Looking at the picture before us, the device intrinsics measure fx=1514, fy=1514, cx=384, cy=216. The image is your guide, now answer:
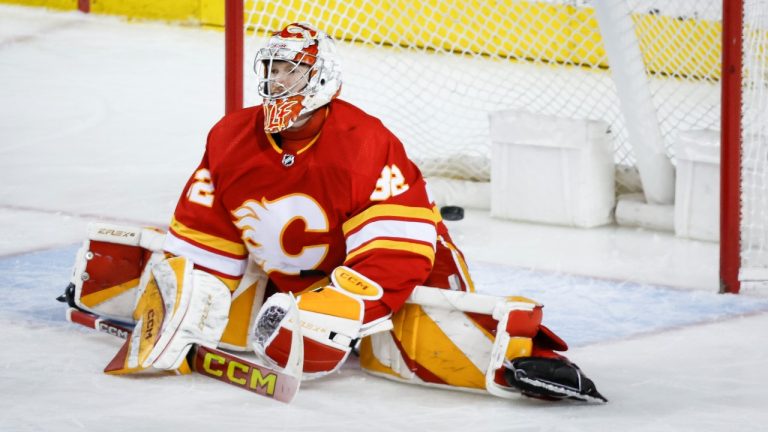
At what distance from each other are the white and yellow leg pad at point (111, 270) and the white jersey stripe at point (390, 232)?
26.1 inches

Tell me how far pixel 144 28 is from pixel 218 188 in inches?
266

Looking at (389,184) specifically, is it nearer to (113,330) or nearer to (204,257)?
(204,257)

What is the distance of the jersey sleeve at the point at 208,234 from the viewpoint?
3461mm

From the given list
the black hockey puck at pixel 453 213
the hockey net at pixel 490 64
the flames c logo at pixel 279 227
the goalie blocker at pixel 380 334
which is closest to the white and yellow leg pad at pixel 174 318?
the goalie blocker at pixel 380 334

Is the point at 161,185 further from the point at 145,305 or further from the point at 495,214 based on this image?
the point at 145,305

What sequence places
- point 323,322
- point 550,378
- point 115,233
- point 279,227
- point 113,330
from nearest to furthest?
point 550,378, point 323,322, point 279,227, point 113,330, point 115,233

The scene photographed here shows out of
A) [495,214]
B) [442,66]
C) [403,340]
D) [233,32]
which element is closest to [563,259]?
[495,214]

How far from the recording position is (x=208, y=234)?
3.47 meters

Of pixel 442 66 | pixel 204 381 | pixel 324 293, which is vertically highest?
pixel 442 66

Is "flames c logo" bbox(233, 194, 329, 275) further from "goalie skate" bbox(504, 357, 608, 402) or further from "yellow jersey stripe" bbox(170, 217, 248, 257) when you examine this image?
"goalie skate" bbox(504, 357, 608, 402)

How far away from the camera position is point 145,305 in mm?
3410

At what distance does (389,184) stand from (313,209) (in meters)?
0.18

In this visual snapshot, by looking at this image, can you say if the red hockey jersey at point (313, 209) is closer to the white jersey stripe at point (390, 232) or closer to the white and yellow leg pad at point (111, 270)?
the white jersey stripe at point (390, 232)

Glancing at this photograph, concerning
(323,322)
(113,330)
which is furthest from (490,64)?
(323,322)
